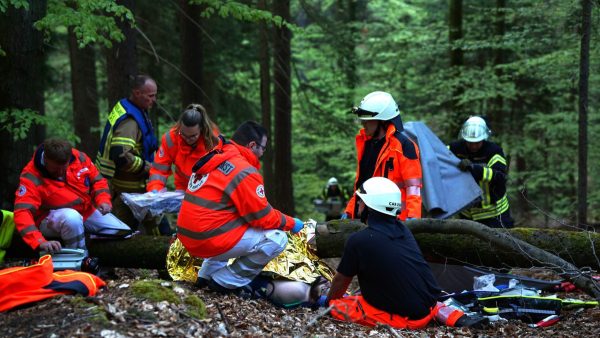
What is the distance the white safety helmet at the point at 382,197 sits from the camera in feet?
18.1

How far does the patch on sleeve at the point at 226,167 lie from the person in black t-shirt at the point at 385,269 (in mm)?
1165

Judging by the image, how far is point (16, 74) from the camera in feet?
27.6

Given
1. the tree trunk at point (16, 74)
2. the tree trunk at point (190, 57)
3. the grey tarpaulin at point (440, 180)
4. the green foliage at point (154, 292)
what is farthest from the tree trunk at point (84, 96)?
the green foliage at point (154, 292)

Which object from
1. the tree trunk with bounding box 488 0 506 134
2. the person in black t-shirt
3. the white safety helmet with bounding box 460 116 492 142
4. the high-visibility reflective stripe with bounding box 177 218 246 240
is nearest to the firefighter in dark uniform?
the white safety helmet with bounding box 460 116 492 142

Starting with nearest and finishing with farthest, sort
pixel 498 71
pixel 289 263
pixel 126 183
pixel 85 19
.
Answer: pixel 289 263 → pixel 85 19 → pixel 126 183 → pixel 498 71

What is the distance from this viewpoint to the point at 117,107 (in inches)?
318

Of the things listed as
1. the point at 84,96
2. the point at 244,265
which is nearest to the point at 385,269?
the point at 244,265

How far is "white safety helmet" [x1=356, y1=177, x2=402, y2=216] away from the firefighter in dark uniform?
8.22 ft

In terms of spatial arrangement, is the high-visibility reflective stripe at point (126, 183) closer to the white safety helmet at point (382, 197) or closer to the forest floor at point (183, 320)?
the forest floor at point (183, 320)

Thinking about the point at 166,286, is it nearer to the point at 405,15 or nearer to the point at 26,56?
the point at 26,56

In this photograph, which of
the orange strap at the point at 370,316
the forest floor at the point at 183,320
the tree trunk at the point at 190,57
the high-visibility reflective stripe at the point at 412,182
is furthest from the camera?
the tree trunk at the point at 190,57

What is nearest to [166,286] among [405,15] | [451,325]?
[451,325]

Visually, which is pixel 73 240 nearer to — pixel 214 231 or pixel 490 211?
pixel 214 231

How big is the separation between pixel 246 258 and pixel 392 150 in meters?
1.90
